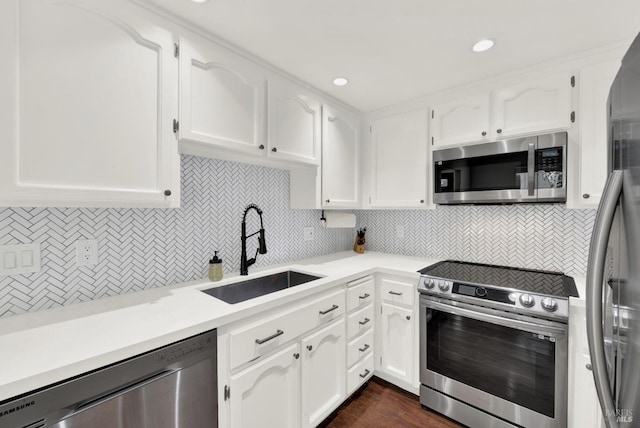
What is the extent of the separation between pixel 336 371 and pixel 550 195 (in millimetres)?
1698

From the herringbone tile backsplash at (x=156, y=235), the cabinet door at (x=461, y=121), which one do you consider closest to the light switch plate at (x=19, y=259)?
the herringbone tile backsplash at (x=156, y=235)

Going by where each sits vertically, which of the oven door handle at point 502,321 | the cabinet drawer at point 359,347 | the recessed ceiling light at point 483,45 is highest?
the recessed ceiling light at point 483,45

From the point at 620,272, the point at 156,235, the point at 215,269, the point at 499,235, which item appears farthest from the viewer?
the point at 499,235

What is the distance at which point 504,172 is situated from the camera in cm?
180

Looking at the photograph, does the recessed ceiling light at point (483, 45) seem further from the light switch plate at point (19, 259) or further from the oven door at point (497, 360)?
the light switch plate at point (19, 259)

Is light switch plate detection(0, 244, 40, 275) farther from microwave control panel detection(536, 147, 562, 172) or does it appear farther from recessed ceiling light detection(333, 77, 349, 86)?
microwave control panel detection(536, 147, 562, 172)

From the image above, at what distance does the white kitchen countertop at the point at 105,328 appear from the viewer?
0.77 meters

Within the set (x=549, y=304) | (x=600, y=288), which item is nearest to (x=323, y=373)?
(x=549, y=304)

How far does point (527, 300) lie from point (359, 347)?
108 centimetres

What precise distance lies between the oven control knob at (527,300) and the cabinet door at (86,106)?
1879 millimetres

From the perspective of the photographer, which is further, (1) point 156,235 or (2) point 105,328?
(1) point 156,235

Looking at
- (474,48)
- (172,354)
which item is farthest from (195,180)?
(474,48)

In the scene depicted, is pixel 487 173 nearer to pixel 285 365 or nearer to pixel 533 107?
pixel 533 107

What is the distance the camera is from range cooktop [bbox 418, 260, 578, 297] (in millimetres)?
1552
